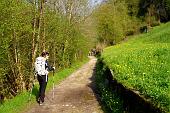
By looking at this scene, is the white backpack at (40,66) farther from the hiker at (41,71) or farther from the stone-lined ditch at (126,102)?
the stone-lined ditch at (126,102)

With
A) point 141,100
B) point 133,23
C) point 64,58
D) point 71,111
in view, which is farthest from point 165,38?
point 133,23

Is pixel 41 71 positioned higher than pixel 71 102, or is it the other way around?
pixel 41 71

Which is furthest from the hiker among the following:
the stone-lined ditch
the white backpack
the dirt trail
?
the stone-lined ditch

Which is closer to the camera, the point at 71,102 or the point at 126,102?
the point at 126,102

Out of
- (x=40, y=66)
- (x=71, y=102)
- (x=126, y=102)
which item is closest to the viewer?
(x=126, y=102)

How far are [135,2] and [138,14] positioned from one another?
2.92 metres

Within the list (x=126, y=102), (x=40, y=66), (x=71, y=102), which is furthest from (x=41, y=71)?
(x=126, y=102)

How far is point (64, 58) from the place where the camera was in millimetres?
42938

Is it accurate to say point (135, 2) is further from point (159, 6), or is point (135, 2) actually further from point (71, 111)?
point (71, 111)

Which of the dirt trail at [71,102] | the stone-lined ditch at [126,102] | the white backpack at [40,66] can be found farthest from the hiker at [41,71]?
the stone-lined ditch at [126,102]

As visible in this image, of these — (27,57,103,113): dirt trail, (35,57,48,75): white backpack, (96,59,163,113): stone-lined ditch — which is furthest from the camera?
(35,57,48,75): white backpack

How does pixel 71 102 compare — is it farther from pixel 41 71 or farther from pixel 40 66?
pixel 40 66

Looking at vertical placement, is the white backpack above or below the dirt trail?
above

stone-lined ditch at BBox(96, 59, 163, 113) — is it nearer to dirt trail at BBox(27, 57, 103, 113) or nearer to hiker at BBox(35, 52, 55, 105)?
dirt trail at BBox(27, 57, 103, 113)
